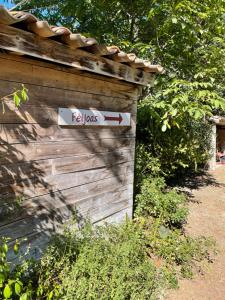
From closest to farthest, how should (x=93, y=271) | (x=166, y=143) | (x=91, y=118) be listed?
1. (x=93, y=271)
2. (x=91, y=118)
3. (x=166, y=143)

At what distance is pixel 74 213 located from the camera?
3844 mm

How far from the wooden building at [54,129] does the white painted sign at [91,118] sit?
0.05 metres

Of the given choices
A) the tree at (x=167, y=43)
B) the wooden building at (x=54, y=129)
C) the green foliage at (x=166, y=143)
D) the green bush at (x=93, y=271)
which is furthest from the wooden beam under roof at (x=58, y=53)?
the green foliage at (x=166, y=143)

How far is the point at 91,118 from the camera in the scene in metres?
3.95

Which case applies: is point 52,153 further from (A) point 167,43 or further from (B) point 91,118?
(A) point 167,43

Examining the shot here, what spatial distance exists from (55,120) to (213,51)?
3737 millimetres

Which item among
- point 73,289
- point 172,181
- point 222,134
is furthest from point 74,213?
point 222,134

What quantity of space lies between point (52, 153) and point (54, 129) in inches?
10.6

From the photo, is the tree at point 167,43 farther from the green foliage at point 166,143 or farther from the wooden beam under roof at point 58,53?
the wooden beam under roof at point 58,53

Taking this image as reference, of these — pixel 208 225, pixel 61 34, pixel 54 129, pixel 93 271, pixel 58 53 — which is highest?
pixel 61 34

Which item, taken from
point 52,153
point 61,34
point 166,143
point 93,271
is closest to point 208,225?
point 166,143

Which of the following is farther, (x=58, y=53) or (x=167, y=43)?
(x=167, y=43)

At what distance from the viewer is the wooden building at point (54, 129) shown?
288 centimetres

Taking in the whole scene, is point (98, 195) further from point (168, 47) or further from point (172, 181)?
point (172, 181)
